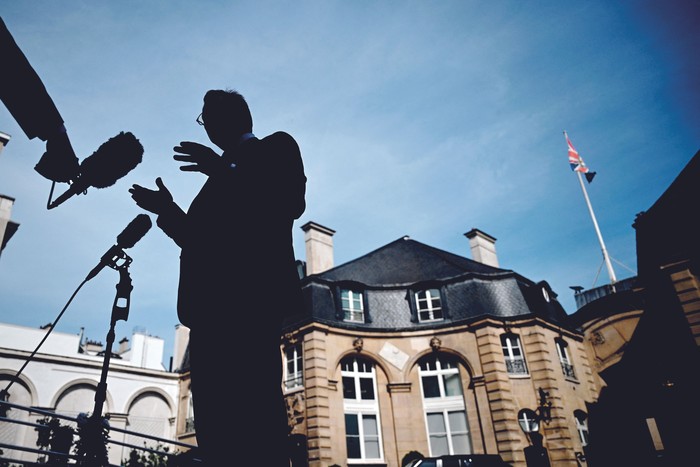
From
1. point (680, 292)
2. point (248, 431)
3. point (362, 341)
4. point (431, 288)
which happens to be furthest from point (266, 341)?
point (431, 288)

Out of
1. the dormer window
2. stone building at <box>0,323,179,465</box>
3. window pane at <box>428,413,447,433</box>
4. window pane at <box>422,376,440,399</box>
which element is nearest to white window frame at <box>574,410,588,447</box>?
window pane at <box>428,413,447,433</box>

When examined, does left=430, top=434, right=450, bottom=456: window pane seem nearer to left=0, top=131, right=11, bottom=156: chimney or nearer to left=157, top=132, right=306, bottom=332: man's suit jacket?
left=157, top=132, right=306, bottom=332: man's suit jacket

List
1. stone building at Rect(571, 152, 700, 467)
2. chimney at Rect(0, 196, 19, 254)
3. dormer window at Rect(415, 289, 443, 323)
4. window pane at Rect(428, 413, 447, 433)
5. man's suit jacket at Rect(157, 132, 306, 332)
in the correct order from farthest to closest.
A: dormer window at Rect(415, 289, 443, 323) → window pane at Rect(428, 413, 447, 433) → chimney at Rect(0, 196, 19, 254) → stone building at Rect(571, 152, 700, 467) → man's suit jacket at Rect(157, 132, 306, 332)

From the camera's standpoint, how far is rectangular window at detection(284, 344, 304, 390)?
18.9 meters

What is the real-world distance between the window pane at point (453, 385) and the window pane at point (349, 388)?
419cm

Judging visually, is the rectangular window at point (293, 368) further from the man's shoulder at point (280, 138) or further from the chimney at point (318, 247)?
the man's shoulder at point (280, 138)

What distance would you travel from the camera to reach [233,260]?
1988 mm

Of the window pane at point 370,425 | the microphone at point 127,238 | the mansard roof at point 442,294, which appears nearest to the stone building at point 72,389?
the window pane at point 370,425

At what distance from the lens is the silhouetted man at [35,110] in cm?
239

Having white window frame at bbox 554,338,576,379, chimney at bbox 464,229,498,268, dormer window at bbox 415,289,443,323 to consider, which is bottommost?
white window frame at bbox 554,338,576,379

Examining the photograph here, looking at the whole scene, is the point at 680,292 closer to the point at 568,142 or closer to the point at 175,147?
the point at 175,147

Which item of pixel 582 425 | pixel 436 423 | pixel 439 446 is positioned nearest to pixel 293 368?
pixel 436 423

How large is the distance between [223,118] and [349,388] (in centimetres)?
1840

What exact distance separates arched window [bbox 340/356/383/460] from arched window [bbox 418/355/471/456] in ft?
7.46
